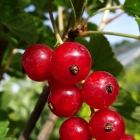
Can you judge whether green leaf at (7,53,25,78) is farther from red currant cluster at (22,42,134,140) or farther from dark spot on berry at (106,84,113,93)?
dark spot on berry at (106,84,113,93)

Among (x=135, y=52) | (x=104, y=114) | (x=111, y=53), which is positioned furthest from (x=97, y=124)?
(x=135, y=52)

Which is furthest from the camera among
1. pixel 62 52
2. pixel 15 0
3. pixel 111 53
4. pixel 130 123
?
pixel 130 123

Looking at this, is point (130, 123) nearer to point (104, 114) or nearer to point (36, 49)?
point (104, 114)

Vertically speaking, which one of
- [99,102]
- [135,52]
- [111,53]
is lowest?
[135,52]

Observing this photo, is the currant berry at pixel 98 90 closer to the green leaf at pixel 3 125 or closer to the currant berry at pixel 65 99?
the currant berry at pixel 65 99

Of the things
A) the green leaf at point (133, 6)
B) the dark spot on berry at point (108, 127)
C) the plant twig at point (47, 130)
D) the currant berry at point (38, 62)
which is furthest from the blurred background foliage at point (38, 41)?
the dark spot on berry at point (108, 127)

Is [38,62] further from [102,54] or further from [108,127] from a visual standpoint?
[102,54]
